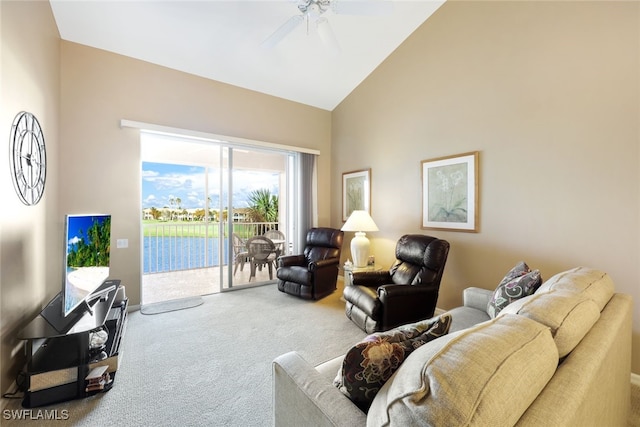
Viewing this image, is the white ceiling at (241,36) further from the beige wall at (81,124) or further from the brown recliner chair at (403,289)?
the brown recliner chair at (403,289)

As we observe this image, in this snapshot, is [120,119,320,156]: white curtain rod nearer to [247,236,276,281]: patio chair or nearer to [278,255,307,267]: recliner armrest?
[247,236,276,281]: patio chair

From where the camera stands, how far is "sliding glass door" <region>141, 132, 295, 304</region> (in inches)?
165

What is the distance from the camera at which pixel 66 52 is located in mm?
3043

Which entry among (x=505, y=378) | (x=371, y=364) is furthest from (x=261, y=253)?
(x=505, y=378)

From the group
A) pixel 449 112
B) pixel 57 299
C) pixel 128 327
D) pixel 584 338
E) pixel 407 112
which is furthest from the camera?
pixel 407 112

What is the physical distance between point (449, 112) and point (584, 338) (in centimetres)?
284

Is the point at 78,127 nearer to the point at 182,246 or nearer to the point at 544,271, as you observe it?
the point at 182,246

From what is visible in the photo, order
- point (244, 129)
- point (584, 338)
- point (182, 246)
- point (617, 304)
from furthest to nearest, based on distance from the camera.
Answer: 1. point (182, 246)
2. point (244, 129)
3. point (617, 304)
4. point (584, 338)

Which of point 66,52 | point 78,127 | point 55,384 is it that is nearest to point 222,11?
point 66,52

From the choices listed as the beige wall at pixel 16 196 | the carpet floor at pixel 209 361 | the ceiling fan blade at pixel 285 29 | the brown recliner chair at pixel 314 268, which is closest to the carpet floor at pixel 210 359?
the carpet floor at pixel 209 361

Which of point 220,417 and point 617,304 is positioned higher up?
point 617,304

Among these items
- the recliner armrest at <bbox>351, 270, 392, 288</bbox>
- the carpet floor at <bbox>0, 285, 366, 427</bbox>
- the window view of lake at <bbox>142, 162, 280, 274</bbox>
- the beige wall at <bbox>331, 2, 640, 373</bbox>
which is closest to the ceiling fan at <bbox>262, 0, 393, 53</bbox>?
the beige wall at <bbox>331, 2, 640, 373</bbox>

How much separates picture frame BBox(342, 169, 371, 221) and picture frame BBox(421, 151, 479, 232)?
1.00 m

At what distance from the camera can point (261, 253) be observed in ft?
14.8
